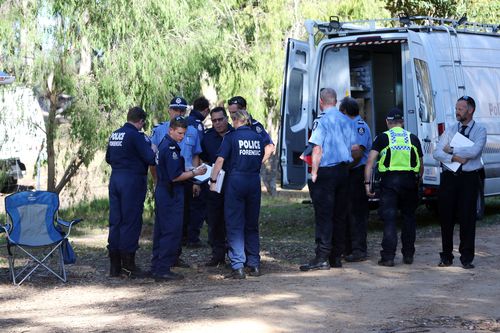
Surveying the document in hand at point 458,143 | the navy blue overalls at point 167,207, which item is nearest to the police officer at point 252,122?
the navy blue overalls at point 167,207

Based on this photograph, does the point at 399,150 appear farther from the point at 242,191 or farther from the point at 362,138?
the point at 242,191

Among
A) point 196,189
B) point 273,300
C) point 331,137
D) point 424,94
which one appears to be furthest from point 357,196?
point 273,300

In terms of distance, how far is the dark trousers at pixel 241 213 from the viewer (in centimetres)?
1049

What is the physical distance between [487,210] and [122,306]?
393 inches

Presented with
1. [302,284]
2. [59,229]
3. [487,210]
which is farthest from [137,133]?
[487,210]

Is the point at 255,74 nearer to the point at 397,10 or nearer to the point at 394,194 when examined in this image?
the point at 397,10

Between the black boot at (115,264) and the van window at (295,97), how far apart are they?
4601 mm

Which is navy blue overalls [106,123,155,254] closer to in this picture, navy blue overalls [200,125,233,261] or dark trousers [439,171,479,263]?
navy blue overalls [200,125,233,261]

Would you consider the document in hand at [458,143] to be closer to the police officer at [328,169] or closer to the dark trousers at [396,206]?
the dark trousers at [396,206]

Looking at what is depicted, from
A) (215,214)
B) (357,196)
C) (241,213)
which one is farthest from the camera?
(357,196)

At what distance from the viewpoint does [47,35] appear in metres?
16.2

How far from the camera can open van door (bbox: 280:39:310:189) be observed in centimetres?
1455

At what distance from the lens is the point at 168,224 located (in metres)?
10.5

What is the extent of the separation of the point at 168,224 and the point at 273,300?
6.44ft
